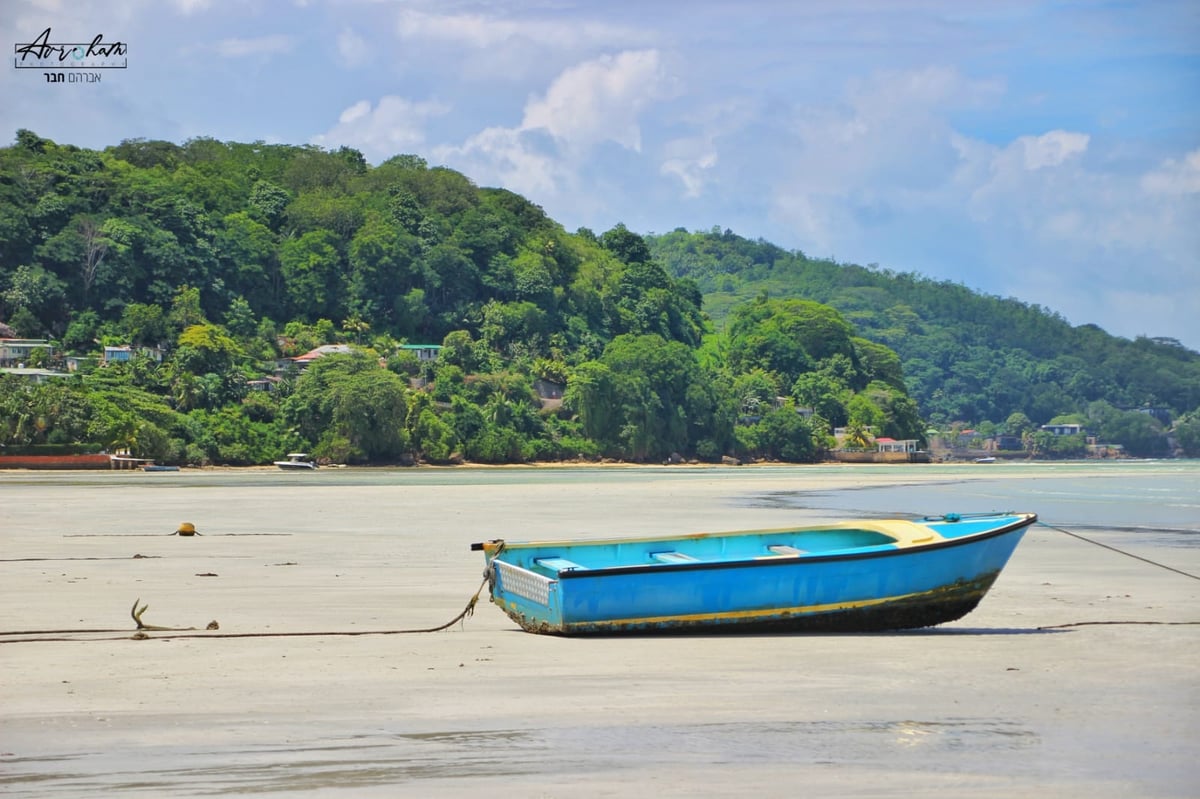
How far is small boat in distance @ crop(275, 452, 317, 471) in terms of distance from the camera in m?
81.1

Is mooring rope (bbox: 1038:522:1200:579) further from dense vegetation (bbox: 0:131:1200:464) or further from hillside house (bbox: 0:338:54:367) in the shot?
hillside house (bbox: 0:338:54:367)

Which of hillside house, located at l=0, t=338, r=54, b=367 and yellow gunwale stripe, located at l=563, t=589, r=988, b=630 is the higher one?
hillside house, located at l=0, t=338, r=54, b=367

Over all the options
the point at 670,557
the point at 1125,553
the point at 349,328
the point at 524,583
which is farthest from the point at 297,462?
the point at 524,583

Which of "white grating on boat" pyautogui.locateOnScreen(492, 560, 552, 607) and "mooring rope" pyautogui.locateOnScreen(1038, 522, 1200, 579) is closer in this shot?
"white grating on boat" pyautogui.locateOnScreen(492, 560, 552, 607)

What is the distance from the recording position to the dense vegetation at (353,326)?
85312 millimetres

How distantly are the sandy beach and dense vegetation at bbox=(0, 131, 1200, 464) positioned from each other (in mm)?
60240

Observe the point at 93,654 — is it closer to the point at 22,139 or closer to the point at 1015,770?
the point at 1015,770

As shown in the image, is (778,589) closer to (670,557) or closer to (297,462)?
(670,557)

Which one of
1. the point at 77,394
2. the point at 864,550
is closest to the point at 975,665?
the point at 864,550

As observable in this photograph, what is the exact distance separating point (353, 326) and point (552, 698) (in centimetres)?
10137

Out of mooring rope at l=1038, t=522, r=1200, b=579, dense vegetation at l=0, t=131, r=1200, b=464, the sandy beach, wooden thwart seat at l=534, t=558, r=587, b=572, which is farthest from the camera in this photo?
dense vegetation at l=0, t=131, r=1200, b=464

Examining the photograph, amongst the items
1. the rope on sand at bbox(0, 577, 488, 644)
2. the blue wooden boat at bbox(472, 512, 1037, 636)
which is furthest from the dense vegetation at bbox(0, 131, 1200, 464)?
the blue wooden boat at bbox(472, 512, 1037, 636)

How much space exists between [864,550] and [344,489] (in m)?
37.4

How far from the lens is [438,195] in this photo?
127125 millimetres
